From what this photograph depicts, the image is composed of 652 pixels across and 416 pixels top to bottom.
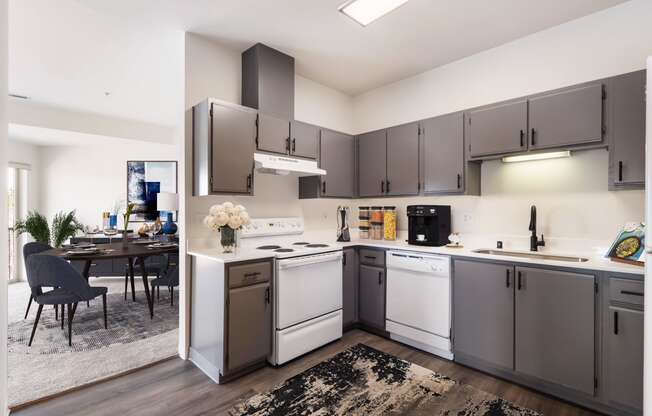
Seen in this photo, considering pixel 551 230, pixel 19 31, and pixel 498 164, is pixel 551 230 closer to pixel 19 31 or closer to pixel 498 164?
pixel 498 164

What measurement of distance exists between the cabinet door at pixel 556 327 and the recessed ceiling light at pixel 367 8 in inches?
82.3

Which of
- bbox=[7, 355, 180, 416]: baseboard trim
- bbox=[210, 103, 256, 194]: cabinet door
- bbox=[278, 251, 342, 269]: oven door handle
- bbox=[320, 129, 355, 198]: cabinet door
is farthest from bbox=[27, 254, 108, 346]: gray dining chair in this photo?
bbox=[320, 129, 355, 198]: cabinet door

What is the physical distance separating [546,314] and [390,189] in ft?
5.71

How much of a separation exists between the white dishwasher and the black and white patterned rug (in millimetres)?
2312

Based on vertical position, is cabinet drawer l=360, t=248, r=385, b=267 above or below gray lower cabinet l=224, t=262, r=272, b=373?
above

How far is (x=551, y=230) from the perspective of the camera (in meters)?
2.57

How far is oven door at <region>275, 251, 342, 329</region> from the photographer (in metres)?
2.50

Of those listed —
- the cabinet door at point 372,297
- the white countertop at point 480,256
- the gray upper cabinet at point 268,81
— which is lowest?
the cabinet door at point 372,297

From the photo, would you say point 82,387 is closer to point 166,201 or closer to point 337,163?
point 337,163

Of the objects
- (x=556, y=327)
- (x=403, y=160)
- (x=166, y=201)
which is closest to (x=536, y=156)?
(x=403, y=160)

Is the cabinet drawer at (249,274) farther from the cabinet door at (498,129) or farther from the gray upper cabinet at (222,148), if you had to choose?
the cabinet door at (498,129)

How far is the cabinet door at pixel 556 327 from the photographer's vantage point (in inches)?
77.5

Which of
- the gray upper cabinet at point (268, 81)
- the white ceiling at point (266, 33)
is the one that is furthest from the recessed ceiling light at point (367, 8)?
the gray upper cabinet at point (268, 81)

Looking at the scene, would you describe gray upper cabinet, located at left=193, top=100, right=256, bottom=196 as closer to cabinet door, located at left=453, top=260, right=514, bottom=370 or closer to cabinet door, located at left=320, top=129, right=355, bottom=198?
cabinet door, located at left=320, top=129, right=355, bottom=198
